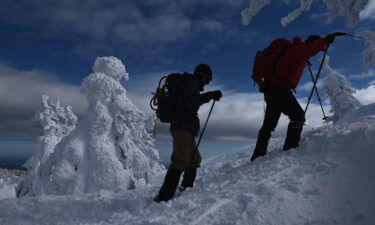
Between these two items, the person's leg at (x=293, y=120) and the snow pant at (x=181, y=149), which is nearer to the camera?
the snow pant at (x=181, y=149)

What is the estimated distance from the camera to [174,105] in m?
4.77

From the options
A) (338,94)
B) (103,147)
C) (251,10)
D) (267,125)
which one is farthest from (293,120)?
(338,94)

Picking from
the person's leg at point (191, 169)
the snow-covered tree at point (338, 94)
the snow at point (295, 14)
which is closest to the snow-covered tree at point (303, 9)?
the snow at point (295, 14)

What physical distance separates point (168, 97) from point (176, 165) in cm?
111

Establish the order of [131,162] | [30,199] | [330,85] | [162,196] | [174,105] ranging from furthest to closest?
[330,85], [131,162], [30,199], [174,105], [162,196]

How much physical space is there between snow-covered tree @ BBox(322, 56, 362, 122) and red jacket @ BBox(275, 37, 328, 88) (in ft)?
73.1

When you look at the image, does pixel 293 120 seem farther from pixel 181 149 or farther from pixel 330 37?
pixel 181 149

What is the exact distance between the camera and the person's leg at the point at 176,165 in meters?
4.46

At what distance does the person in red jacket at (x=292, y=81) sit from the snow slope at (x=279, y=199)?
526mm

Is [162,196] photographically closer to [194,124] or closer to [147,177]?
[194,124]

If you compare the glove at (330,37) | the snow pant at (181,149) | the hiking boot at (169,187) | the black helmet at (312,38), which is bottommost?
the hiking boot at (169,187)

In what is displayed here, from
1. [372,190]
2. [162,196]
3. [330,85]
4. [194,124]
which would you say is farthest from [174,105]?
[330,85]

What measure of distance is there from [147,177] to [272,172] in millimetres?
17086

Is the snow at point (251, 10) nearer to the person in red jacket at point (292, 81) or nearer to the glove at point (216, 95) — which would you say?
the person in red jacket at point (292, 81)
